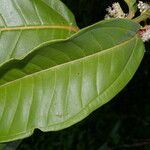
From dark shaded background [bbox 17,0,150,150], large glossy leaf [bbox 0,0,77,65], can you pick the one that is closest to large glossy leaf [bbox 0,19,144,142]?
large glossy leaf [bbox 0,0,77,65]

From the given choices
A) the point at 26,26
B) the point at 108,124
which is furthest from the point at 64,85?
the point at 108,124

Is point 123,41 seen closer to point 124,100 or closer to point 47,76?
point 47,76

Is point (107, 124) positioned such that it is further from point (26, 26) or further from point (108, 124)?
point (26, 26)

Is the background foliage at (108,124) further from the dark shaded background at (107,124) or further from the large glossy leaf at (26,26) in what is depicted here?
the large glossy leaf at (26,26)

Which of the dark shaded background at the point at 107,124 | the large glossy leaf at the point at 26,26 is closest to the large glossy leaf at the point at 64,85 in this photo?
the large glossy leaf at the point at 26,26

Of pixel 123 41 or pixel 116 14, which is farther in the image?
pixel 116 14

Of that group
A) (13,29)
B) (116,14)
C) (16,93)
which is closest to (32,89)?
(16,93)
